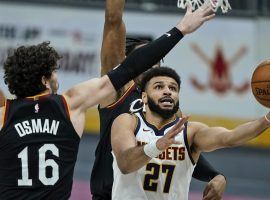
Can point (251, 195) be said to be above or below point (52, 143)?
below

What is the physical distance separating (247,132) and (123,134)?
0.88m

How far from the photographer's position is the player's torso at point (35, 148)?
500 cm

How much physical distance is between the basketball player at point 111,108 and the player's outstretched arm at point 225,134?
0.50 m

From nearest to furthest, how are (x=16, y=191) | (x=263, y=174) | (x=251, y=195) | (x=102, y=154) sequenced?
(x=16, y=191) < (x=102, y=154) < (x=251, y=195) < (x=263, y=174)

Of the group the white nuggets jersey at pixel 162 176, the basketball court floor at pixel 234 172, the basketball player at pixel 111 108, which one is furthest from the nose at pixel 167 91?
the basketball court floor at pixel 234 172

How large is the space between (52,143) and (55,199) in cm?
35

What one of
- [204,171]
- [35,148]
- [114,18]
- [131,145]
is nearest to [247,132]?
[131,145]

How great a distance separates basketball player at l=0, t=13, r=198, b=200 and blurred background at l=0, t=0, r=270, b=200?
1046 centimetres

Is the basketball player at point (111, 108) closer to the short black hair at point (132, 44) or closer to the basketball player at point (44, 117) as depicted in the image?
the short black hair at point (132, 44)

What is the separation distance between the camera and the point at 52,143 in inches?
199

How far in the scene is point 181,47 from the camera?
15820 mm

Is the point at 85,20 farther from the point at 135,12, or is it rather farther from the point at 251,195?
the point at 251,195

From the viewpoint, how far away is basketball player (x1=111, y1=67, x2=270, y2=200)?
5703 mm

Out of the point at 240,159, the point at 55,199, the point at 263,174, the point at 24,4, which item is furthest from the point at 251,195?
the point at 55,199
